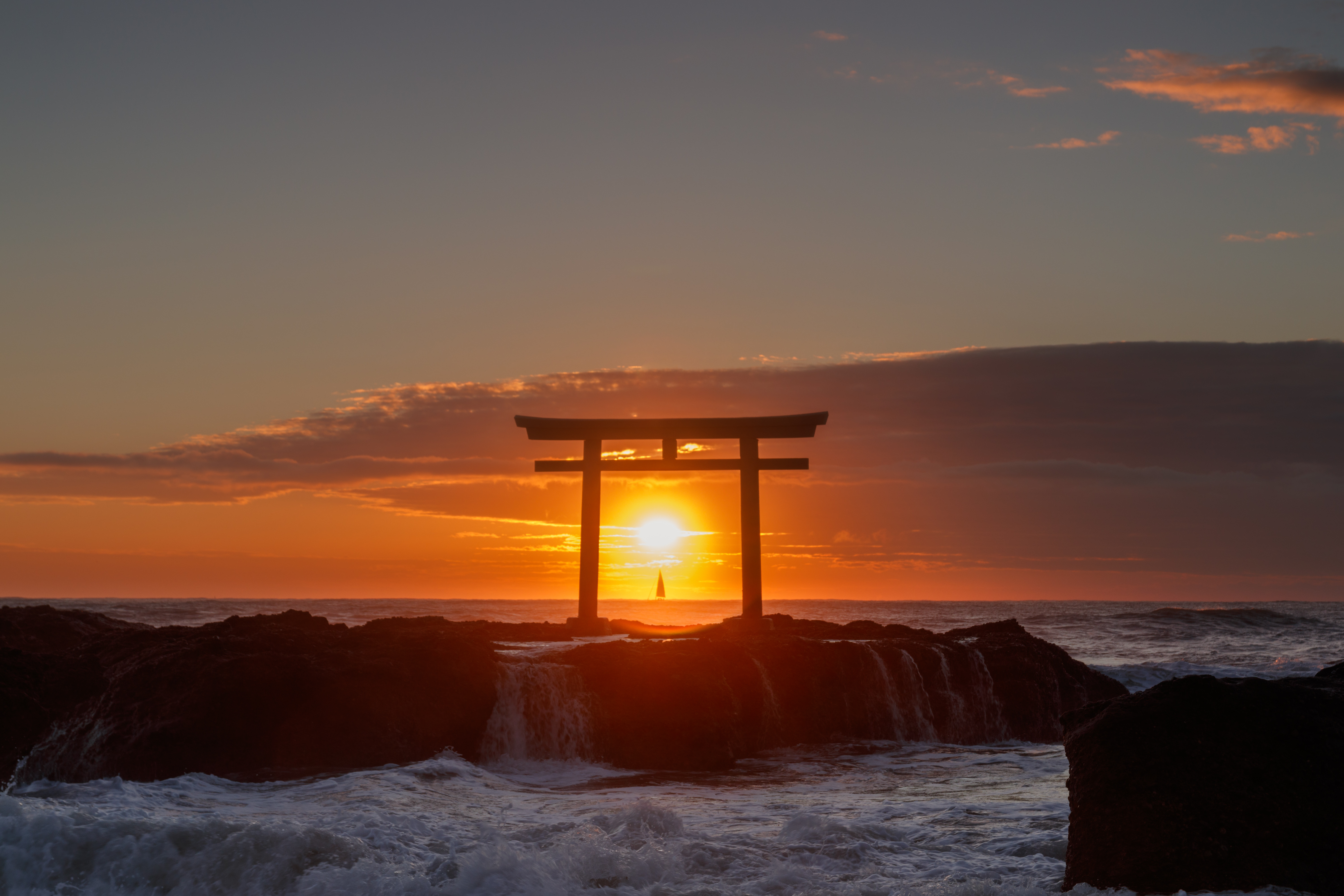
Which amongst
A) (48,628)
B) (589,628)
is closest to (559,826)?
(589,628)

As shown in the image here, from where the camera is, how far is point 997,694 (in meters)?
13.7

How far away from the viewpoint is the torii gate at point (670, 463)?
16.4 m

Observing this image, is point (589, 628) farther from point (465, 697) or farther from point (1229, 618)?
point (1229, 618)

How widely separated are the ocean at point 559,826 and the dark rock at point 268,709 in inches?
12.1

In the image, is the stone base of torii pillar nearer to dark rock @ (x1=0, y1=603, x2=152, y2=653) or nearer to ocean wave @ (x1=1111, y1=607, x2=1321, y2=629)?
dark rock @ (x1=0, y1=603, x2=152, y2=653)

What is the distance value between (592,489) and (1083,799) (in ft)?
39.0

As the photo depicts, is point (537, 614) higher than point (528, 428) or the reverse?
the reverse

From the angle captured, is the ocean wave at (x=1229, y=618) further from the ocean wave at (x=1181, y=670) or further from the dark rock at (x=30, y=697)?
the dark rock at (x=30, y=697)

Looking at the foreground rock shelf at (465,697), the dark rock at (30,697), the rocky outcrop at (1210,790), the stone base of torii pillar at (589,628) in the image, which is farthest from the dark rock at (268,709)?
the rocky outcrop at (1210,790)

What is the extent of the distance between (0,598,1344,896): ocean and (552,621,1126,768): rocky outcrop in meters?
0.38

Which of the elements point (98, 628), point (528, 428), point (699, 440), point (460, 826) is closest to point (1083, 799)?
point (460, 826)

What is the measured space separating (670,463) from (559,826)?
10002 millimetres

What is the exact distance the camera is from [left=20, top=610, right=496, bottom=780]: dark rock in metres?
8.73

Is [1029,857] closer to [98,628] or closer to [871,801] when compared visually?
[871,801]
